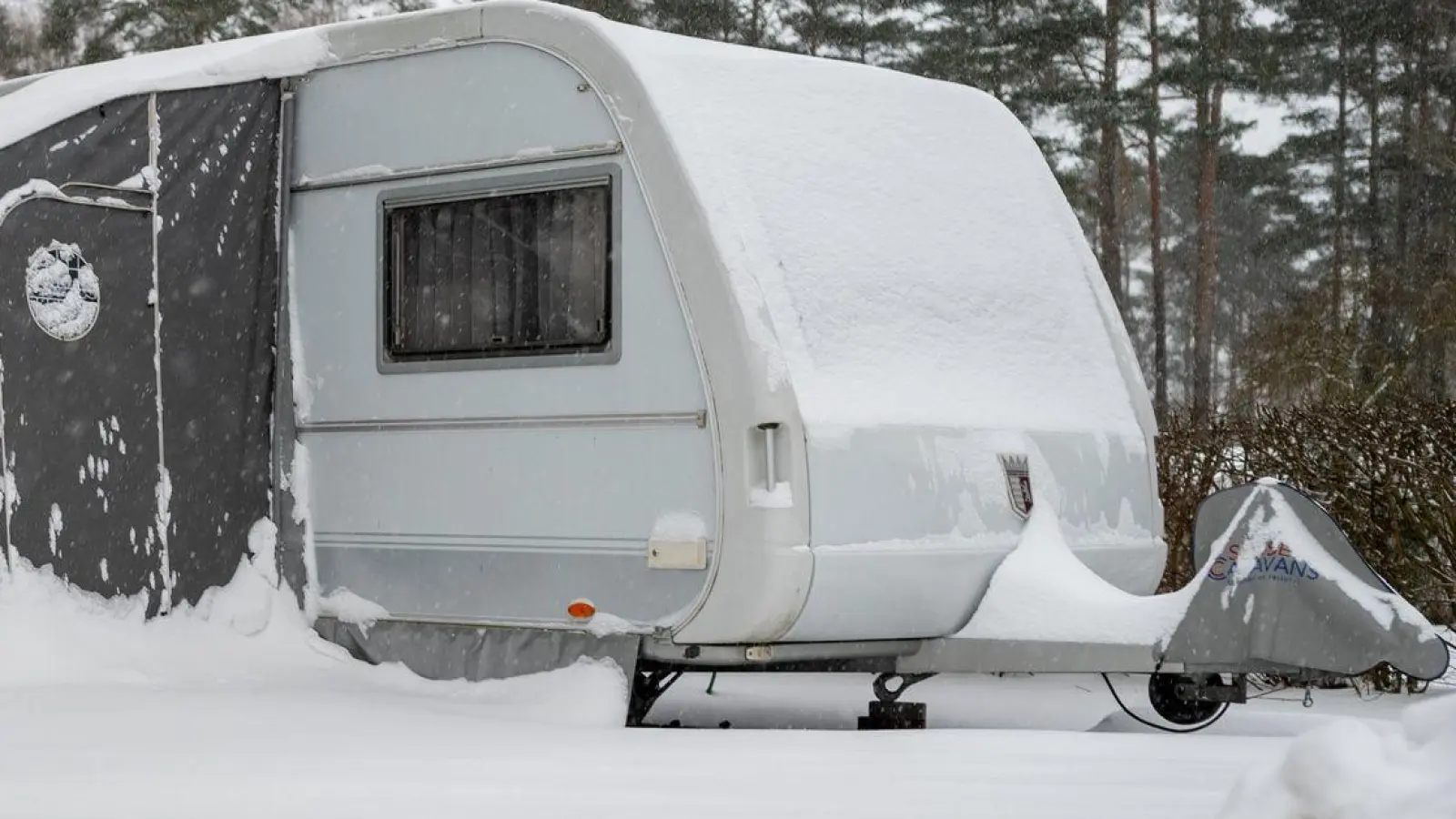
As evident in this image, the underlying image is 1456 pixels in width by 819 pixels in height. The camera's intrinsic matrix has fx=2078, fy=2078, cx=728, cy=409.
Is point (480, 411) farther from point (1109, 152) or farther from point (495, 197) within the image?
point (1109, 152)

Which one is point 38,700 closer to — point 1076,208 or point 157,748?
point 157,748

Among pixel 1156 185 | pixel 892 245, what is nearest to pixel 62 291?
pixel 892 245

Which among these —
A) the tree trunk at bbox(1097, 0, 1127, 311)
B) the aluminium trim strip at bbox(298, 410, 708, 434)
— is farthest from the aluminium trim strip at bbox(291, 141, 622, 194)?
the tree trunk at bbox(1097, 0, 1127, 311)

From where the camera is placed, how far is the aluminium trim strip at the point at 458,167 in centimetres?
716

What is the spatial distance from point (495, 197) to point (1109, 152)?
860 inches

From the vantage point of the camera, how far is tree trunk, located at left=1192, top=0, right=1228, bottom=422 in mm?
26844

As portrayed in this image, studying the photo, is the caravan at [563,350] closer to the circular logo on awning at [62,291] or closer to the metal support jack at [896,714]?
the circular logo on awning at [62,291]

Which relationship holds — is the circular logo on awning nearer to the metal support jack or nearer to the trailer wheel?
the metal support jack

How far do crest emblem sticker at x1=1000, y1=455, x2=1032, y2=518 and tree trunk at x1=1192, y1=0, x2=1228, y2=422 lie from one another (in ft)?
64.7

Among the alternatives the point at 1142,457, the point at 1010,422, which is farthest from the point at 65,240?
the point at 1142,457

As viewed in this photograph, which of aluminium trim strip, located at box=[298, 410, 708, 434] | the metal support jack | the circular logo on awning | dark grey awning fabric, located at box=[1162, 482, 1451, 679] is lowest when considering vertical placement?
the metal support jack

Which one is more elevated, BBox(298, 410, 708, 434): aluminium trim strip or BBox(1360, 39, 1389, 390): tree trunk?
BBox(1360, 39, 1389, 390): tree trunk

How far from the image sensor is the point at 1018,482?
292 inches

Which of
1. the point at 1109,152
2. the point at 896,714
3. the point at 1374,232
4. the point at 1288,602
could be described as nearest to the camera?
the point at 1288,602
